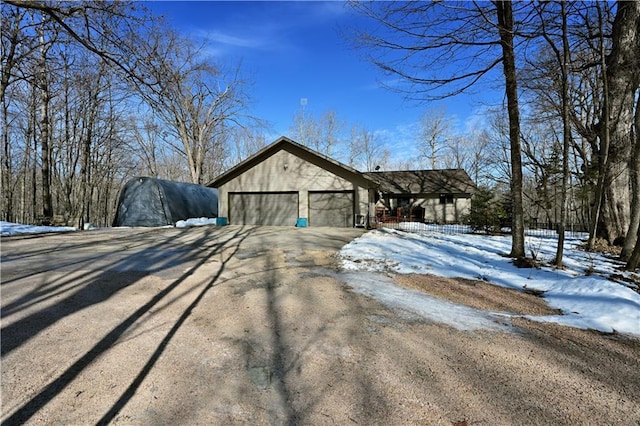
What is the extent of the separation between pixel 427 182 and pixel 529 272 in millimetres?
18830

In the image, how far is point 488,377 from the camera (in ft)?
8.10

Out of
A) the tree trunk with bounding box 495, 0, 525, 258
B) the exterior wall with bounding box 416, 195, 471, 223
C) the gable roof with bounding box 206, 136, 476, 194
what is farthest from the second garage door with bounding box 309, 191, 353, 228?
the exterior wall with bounding box 416, 195, 471, 223

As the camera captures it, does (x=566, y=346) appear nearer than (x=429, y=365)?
No

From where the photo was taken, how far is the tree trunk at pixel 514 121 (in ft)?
22.9

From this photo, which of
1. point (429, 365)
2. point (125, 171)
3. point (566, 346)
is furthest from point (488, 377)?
point (125, 171)

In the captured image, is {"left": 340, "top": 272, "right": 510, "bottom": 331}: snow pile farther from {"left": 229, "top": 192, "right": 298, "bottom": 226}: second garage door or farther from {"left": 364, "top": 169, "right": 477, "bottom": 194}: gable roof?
{"left": 364, "top": 169, "right": 477, "bottom": 194}: gable roof

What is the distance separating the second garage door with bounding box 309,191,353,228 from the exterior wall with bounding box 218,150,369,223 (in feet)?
0.85

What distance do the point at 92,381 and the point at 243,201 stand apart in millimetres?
13939

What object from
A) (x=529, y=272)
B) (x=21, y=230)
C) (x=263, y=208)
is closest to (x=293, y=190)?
(x=263, y=208)

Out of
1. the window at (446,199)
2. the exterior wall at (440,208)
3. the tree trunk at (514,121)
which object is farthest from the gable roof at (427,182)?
the tree trunk at (514,121)

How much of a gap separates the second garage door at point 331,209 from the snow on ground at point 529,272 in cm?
534

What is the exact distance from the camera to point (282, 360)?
2707 mm

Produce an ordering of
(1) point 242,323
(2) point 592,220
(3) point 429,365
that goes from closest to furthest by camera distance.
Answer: (3) point 429,365
(1) point 242,323
(2) point 592,220

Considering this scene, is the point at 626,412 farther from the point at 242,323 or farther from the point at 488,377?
the point at 242,323
